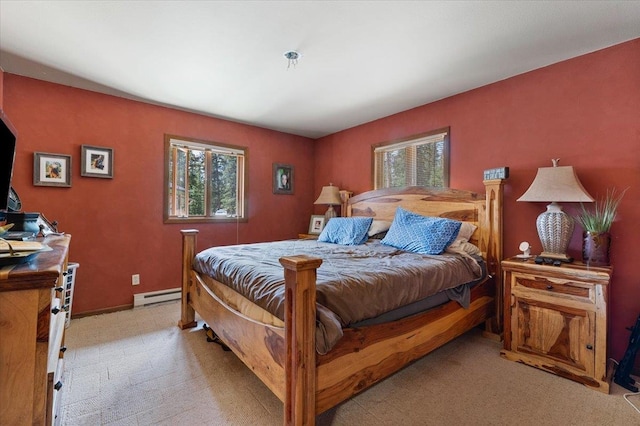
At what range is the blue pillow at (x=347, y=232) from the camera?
318 centimetres

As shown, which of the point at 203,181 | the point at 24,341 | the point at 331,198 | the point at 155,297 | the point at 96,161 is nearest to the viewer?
the point at 24,341

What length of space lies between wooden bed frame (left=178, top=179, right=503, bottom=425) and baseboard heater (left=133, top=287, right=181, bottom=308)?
2.88 ft

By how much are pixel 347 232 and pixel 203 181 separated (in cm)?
208

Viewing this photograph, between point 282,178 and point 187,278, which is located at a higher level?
point 282,178

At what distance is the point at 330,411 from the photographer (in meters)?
1.63

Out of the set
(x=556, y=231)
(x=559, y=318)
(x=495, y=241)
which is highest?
(x=556, y=231)

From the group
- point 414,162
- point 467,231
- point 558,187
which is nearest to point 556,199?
point 558,187

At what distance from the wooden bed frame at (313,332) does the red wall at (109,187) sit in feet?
3.36

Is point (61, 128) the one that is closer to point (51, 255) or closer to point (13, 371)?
point (51, 255)

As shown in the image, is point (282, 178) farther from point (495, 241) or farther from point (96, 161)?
point (495, 241)

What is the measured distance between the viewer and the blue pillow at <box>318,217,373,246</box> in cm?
318

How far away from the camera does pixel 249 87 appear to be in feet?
9.61

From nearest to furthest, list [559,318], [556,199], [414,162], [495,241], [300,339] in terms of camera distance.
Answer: [300,339], [559,318], [556,199], [495,241], [414,162]

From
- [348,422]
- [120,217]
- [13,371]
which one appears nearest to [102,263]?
[120,217]
